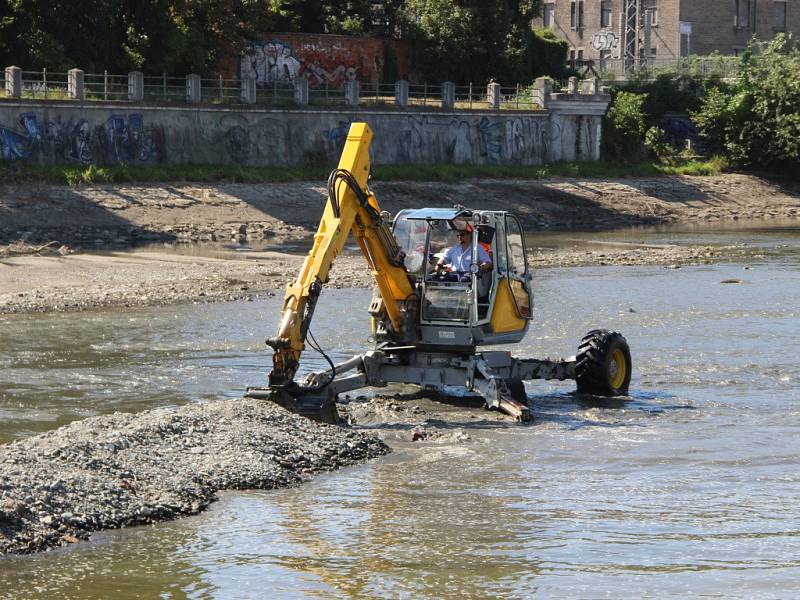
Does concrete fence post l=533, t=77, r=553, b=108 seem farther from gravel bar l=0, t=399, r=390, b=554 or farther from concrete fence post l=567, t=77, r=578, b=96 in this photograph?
gravel bar l=0, t=399, r=390, b=554

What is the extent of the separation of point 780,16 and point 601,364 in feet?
214

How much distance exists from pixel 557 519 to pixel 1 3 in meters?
40.2

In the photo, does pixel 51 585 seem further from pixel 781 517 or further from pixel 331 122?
pixel 331 122

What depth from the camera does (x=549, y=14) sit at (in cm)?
8244

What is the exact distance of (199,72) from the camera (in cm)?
5225

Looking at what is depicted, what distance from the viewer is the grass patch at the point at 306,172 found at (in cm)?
4309

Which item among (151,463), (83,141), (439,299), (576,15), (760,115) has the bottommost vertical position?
(151,463)

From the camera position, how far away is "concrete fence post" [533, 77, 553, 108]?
57500 millimetres

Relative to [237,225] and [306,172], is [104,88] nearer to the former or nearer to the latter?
[237,225]

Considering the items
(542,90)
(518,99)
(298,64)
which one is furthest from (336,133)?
(542,90)

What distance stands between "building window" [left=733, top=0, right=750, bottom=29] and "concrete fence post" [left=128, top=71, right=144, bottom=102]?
41.3m

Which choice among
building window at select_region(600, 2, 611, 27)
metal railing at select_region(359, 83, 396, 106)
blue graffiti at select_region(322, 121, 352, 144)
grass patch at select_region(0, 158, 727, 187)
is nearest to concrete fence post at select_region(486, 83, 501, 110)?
grass patch at select_region(0, 158, 727, 187)

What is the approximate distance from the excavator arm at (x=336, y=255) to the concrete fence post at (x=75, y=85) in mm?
29475

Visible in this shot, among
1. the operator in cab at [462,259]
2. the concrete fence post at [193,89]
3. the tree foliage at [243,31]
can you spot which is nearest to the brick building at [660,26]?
the tree foliage at [243,31]
